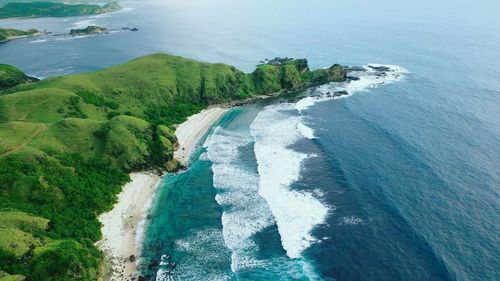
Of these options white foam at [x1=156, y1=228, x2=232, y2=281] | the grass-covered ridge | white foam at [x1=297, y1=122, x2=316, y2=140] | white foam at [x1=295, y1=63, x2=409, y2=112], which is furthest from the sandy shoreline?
white foam at [x1=295, y1=63, x2=409, y2=112]

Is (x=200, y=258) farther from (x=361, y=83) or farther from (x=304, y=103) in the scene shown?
(x=361, y=83)

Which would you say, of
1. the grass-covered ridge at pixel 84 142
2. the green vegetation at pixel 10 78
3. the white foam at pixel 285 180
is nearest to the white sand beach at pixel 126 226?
the grass-covered ridge at pixel 84 142

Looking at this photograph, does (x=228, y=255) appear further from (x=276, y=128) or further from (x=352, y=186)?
(x=276, y=128)

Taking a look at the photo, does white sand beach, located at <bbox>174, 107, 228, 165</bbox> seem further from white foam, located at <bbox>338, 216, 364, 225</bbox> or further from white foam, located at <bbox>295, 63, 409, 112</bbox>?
A: white foam, located at <bbox>338, 216, 364, 225</bbox>

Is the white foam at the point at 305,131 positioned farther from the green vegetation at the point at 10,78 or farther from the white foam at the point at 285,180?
the green vegetation at the point at 10,78

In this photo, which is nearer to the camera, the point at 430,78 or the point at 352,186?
the point at 352,186

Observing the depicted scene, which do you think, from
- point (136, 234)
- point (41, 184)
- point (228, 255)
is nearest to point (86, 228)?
point (136, 234)

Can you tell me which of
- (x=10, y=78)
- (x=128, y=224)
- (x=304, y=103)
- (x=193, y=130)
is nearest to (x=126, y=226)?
(x=128, y=224)
